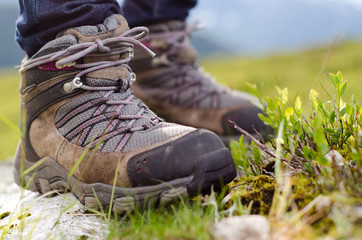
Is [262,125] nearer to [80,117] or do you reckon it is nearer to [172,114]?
[172,114]

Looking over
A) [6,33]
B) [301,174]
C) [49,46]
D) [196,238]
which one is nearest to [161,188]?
[196,238]

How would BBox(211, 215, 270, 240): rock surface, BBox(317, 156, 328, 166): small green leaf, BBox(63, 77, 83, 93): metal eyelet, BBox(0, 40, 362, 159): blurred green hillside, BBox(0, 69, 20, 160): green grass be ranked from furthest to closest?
1. BBox(0, 69, 20, 160): green grass
2. BBox(0, 40, 362, 159): blurred green hillside
3. BBox(63, 77, 83, 93): metal eyelet
4. BBox(317, 156, 328, 166): small green leaf
5. BBox(211, 215, 270, 240): rock surface

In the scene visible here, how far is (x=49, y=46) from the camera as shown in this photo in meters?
2.15

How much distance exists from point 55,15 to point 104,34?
11.6 inches

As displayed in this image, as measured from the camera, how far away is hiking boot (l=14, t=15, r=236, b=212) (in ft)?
5.99

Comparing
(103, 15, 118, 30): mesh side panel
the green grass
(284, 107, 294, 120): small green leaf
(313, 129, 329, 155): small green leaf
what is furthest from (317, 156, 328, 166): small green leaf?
the green grass

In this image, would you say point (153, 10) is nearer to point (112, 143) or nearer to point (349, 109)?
point (112, 143)

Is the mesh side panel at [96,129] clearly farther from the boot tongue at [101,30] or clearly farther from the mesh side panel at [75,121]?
the boot tongue at [101,30]

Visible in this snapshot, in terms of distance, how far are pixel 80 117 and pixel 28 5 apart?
744mm

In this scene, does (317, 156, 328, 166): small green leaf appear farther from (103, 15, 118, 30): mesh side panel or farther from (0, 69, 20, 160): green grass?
(0, 69, 20, 160): green grass

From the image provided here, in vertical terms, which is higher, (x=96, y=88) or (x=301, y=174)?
(x=96, y=88)

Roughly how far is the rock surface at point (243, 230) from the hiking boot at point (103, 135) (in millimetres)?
521

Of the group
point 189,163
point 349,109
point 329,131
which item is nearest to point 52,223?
point 189,163

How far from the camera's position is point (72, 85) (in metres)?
2.15
